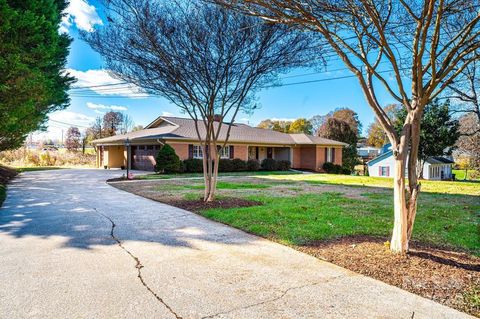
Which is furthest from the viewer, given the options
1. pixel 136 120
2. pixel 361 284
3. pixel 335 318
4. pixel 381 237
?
pixel 136 120

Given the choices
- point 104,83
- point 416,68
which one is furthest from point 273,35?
point 104,83

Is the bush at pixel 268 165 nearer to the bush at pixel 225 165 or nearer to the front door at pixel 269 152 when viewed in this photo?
the front door at pixel 269 152

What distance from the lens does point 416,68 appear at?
394 cm

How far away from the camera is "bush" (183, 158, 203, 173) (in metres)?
21.5

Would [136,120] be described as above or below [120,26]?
above

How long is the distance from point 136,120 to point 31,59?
4188 centimetres

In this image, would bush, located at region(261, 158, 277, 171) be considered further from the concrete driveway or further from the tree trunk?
the tree trunk

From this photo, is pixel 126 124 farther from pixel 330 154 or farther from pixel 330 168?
pixel 330 168

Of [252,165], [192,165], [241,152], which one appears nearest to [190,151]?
[192,165]

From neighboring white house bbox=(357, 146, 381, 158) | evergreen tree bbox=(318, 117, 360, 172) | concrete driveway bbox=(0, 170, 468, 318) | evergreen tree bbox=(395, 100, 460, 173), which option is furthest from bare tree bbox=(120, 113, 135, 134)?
concrete driveway bbox=(0, 170, 468, 318)

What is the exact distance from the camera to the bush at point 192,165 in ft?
70.4

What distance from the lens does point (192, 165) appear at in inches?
851

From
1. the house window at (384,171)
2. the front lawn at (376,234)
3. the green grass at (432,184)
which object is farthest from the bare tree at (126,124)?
the front lawn at (376,234)

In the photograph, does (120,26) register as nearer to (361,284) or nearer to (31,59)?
(31,59)
